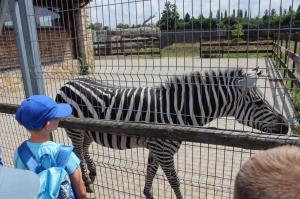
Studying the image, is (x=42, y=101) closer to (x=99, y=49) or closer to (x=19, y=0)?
(x=99, y=49)

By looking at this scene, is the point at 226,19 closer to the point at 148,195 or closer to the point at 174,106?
the point at 174,106

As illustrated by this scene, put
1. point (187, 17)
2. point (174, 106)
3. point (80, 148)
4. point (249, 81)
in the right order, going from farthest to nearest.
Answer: point (80, 148) → point (174, 106) → point (249, 81) → point (187, 17)

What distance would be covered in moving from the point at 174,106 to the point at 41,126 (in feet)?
4.93

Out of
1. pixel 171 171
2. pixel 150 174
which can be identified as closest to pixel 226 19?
pixel 171 171

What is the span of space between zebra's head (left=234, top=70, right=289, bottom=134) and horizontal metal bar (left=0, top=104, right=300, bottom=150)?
28.7 inches

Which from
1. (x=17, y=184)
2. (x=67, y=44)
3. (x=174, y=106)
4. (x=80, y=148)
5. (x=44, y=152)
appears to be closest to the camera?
(x=17, y=184)

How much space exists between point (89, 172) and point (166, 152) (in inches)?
58.6

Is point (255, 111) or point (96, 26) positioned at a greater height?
point (96, 26)

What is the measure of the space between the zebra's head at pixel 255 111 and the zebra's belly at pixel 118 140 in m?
1.04

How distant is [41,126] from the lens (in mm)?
1889

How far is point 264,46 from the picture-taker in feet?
7.06

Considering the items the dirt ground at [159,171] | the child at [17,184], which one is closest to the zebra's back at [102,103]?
the dirt ground at [159,171]

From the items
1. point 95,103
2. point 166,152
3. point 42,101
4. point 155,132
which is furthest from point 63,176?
point 95,103

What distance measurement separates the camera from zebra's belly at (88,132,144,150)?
3402 mm
